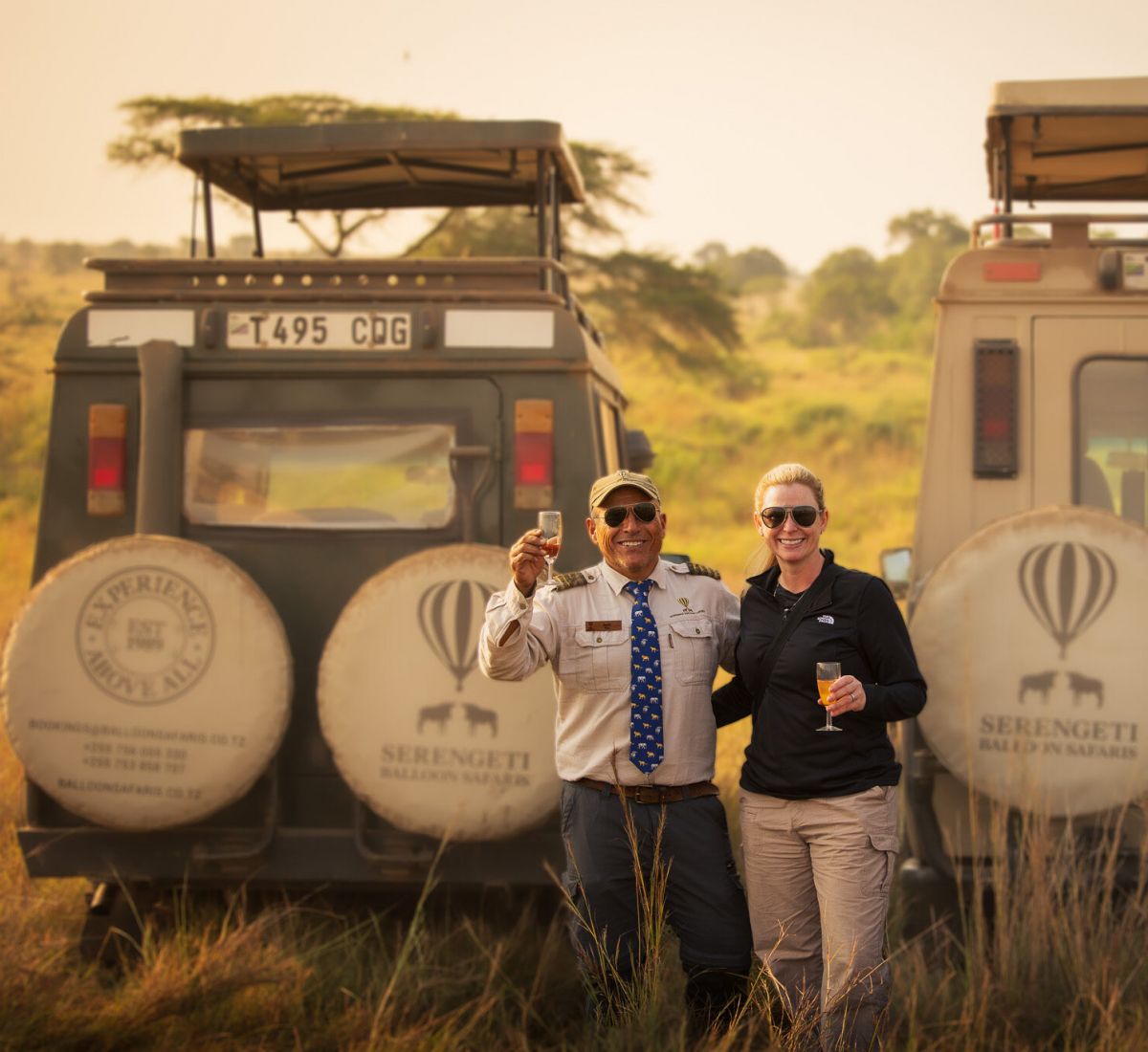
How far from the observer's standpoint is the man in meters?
3.65

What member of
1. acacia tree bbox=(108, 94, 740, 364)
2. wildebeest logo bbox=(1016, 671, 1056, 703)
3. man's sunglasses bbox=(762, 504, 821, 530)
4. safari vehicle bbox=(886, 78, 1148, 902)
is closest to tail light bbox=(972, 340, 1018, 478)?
safari vehicle bbox=(886, 78, 1148, 902)

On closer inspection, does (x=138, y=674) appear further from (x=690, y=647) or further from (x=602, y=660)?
(x=690, y=647)

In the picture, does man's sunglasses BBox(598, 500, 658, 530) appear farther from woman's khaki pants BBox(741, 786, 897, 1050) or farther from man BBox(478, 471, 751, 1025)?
woman's khaki pants BBox(741, 786, 897, 1050)

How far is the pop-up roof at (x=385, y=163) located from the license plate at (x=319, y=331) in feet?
2.48

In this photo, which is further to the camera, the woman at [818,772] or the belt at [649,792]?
the belt at [649,792]

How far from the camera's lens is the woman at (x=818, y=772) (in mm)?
3486

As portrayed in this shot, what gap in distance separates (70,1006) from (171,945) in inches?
30.2

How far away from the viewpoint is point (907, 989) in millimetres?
4324

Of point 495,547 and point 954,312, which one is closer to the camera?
point 495,547

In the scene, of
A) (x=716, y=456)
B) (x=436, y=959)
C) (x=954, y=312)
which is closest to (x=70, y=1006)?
(x=436, y=959)

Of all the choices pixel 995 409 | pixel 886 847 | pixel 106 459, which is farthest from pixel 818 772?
pixel 106 459

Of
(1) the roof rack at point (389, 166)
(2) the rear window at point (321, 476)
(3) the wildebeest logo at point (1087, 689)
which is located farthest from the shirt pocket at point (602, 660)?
(1) the roof rack at point (389, 166)

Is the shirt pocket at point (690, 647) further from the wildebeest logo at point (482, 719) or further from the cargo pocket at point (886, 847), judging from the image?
the wildebeest logo at point (482, 719)

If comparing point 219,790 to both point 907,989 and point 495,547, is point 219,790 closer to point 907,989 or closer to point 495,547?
point 495,547
